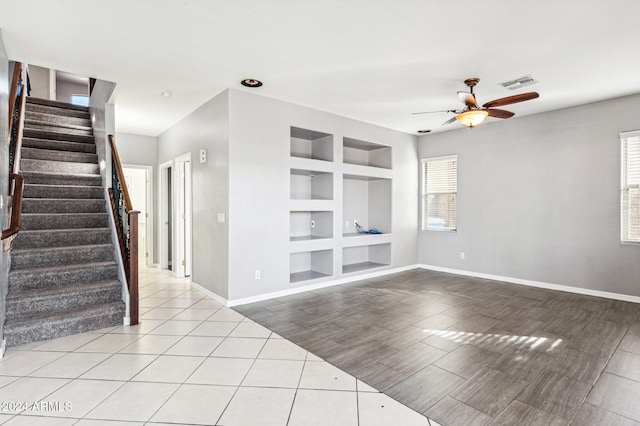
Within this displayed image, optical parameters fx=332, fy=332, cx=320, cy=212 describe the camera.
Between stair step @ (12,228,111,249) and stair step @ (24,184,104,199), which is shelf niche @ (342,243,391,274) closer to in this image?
stair step @ (12,228,111,249)

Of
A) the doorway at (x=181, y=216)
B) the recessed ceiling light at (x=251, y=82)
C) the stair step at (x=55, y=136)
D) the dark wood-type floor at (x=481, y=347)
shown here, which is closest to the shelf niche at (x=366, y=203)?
the dark wood-type floor at (x=481, y=347)

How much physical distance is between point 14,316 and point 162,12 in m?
3.08

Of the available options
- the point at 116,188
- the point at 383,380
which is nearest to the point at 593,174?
the point at 383,380

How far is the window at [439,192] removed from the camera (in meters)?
6.40

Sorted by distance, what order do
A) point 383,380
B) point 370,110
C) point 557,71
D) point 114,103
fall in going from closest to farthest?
point 383,380
point 557,71
point 114,103
point 370,110

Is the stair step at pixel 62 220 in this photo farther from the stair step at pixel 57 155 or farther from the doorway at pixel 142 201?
the doorway at pixel 142 201

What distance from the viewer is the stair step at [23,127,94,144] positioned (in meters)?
5.04

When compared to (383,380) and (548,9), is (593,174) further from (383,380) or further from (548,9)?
(383,380)

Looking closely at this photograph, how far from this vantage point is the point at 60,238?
3.93m

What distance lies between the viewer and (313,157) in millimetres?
5699

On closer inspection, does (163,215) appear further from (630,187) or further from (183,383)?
(630,187)

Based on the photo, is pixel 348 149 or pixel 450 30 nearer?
pixel 450 30

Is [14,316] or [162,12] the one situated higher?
[162,12]

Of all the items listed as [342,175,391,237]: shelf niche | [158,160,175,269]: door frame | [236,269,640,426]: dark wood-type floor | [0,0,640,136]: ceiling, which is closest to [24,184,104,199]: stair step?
[0,0,640,136]: ceiling
